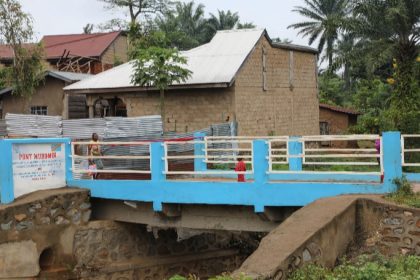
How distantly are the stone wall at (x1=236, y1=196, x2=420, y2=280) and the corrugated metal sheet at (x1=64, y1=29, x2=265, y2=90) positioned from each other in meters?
13.1

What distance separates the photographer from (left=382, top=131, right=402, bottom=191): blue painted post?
1078cm

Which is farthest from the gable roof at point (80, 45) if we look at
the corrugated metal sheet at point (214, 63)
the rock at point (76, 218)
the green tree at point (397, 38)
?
the rock at point (76, 218)

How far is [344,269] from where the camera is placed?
8.55 meters

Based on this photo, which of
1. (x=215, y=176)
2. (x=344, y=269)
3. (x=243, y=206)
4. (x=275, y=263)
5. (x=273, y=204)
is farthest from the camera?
(x=215, y=176)

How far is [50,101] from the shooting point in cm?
3086

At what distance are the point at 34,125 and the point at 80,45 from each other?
27549 mm

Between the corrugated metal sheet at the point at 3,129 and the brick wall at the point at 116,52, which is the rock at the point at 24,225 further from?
the brick wall at the point at 116,52

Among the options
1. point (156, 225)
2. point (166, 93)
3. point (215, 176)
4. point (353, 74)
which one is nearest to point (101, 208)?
point (156, 225)

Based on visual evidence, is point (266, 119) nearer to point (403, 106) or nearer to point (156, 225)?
point (403, 106)

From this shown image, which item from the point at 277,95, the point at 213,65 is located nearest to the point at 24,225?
the point at 213,65

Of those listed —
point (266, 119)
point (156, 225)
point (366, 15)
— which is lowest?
point (156, 225)

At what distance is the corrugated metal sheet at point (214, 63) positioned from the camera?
23.7 m

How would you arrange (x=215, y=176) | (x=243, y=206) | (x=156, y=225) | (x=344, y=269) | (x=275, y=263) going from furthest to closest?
(x=215, y=176) < (x=156, y=225) < (x=243, y=206) < (x=344, y=269) < (x=275, y=263)

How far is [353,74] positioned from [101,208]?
3568 centimetres
